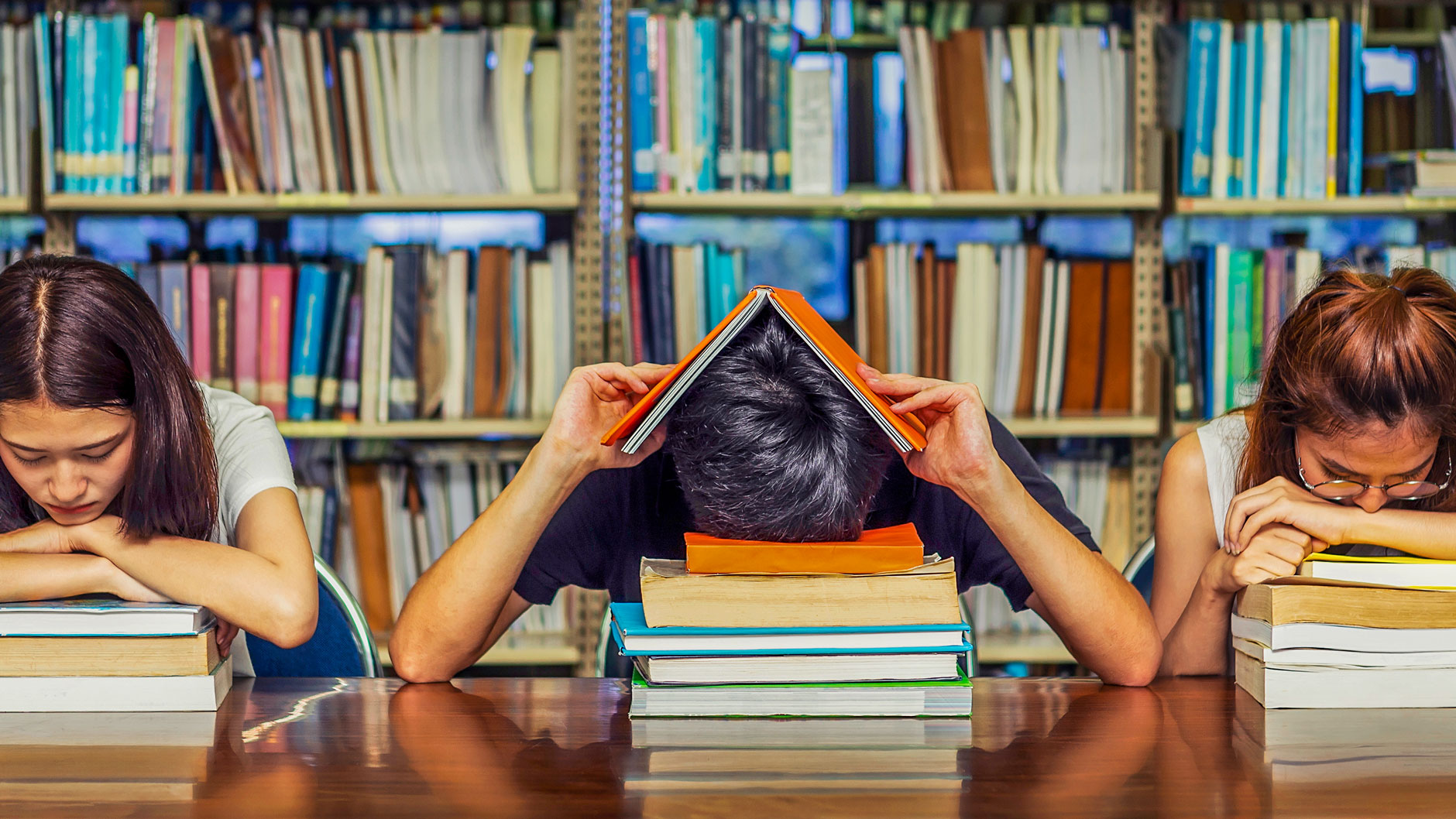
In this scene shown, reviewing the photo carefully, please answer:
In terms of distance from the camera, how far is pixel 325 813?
644 millimetres

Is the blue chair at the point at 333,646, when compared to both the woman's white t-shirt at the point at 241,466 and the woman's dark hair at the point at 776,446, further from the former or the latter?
the woman's dark hair at the point at 776,446

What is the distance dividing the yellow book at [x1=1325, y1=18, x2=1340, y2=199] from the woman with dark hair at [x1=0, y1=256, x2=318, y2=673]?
6.57 feet

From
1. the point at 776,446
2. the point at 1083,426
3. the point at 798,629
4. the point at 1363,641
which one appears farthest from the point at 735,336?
the point at 1083,426

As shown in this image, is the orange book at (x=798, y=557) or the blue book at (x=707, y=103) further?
the blue book at (x=707, y=103)

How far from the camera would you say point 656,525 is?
3.95 ft

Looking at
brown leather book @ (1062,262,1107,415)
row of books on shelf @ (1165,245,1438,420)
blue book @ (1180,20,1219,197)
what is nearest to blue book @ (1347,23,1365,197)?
row of books on shelf @ (1165,245,1438,420)

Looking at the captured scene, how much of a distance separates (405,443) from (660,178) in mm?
761

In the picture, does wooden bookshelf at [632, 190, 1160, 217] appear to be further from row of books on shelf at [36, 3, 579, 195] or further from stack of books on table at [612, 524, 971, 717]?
stack of books on table at [612, 524, 971, 717]

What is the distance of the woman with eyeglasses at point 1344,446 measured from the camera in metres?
0.95

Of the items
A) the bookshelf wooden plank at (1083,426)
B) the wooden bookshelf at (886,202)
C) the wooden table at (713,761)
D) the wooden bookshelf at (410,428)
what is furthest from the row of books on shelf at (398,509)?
the wooden table at (713,761)

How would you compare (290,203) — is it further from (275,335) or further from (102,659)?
(102,659)

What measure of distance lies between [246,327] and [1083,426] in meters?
1.60

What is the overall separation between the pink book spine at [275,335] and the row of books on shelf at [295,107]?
17 centimetres

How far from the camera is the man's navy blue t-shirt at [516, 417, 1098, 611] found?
46.5 inches
